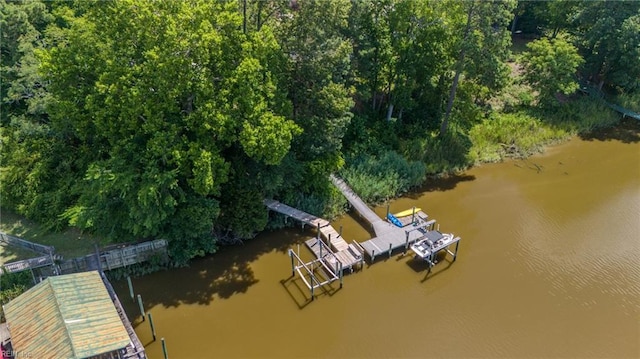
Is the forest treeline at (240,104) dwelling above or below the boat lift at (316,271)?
above

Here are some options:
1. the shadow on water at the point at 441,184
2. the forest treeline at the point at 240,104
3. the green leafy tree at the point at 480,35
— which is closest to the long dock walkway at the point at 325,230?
the forest treeline at the point at 240,104

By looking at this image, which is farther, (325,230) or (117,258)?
(325,230)

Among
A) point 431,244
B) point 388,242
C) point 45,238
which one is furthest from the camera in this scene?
point 388,242

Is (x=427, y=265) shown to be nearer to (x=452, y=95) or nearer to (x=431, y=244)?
(x=431, y=244)

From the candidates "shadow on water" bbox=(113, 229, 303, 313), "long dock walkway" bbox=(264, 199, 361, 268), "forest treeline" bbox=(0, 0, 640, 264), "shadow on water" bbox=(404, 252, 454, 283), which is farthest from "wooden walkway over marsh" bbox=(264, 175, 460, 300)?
"shadow on water" bbox=(113, 229, 303, 313)

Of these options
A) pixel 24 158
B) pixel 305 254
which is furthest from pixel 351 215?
pixel 24 158

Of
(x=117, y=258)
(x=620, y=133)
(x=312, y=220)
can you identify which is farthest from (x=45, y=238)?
(x=620, y=133)

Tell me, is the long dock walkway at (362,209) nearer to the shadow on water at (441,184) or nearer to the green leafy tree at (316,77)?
the green leafy tree at (316,77)
